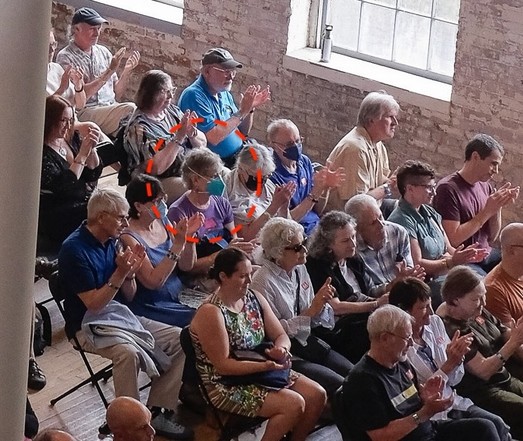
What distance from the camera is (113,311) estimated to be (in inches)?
247

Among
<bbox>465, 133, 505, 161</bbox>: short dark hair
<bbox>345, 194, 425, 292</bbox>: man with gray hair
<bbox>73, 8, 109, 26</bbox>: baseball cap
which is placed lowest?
<bbox>345, 194, 425, 292</bbox>: man with gray hair

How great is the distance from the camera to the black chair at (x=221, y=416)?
237 inches

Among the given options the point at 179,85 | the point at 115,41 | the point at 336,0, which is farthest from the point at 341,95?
the point at 115,41

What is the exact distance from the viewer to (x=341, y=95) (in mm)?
9562

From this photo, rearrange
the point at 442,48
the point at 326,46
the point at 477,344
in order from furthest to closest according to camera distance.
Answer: the point at 326,46 < the point at 442,48 < the point at 477,344

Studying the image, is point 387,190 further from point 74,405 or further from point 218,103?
point 74,405

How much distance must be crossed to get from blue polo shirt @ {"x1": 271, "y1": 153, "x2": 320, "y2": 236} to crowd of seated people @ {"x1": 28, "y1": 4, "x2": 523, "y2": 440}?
12 millimetres

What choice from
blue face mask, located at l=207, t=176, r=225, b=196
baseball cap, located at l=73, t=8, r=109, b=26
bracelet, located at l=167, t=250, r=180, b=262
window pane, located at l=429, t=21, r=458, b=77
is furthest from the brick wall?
bracelet, located at l=167, t=250, r=180, b=262

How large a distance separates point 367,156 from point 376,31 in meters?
2.07

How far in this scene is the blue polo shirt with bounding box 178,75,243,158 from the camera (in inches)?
328

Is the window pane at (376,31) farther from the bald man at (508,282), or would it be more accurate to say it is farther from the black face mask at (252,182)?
the bald man at (508,282)

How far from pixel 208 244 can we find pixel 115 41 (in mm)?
4050

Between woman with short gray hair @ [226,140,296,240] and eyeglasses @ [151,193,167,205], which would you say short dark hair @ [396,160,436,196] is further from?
eyeglasses @ [151,193,167,205]

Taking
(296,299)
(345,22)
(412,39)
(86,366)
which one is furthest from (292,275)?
(345,22)
